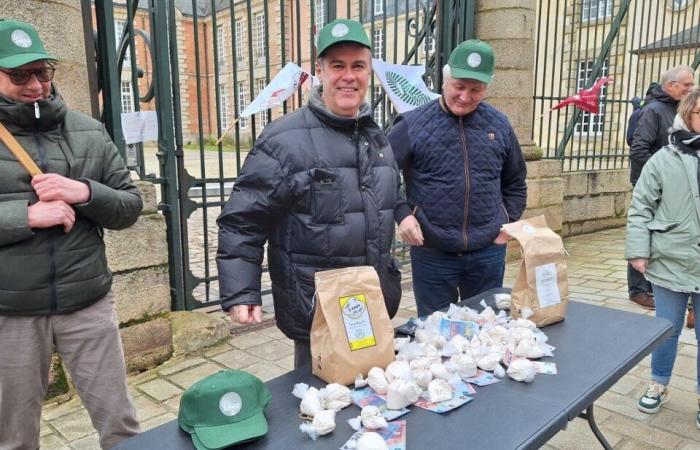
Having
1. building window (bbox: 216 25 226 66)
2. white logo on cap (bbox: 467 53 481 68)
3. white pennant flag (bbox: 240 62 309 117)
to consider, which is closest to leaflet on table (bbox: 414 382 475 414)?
white logo on cap (bbox: 467 53 481 68)

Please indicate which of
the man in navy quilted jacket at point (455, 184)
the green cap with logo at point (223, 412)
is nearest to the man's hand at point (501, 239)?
the man in navy quilted jacket at point (455, 184)

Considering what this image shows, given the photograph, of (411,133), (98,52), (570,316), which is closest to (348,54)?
(411,133)

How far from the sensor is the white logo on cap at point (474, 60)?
2498 mm

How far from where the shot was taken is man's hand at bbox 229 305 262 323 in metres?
1.89

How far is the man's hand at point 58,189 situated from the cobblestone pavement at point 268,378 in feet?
4.96

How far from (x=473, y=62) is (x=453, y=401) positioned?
157cm

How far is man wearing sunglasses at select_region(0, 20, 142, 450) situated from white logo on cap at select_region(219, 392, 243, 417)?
98 centimetres

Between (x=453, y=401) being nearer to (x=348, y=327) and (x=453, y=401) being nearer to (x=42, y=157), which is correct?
(x=348, y=327)

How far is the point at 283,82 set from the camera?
13.7 ft

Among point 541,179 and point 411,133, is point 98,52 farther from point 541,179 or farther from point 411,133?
point 541,179

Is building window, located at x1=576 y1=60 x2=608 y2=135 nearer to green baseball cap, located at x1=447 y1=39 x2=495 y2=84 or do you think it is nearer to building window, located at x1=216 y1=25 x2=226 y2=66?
building window, located at x1=216 y1=25 x2=226 y2=66

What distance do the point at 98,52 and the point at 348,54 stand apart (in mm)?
2204

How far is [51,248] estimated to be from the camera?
6.58 feet

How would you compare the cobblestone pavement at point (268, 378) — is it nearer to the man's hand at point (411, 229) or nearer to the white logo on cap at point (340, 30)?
the man's hand at point (411, 229)
